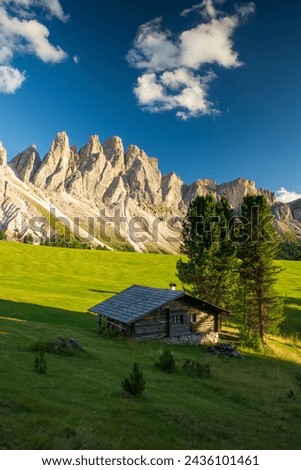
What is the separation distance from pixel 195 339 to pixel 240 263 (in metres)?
11.8

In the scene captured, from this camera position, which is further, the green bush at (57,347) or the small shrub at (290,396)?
the green bush at (57,347)

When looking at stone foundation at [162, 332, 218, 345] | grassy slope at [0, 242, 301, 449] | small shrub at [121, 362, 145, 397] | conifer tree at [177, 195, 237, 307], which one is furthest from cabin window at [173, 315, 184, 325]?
small shrub at [121, 362, 145, 397]

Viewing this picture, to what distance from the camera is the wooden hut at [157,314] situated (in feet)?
112

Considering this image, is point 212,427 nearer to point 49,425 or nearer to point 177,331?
point 49,425

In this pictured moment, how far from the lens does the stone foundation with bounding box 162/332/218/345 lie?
36191 millimetres

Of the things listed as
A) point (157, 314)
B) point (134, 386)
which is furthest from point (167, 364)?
point (157, 314)

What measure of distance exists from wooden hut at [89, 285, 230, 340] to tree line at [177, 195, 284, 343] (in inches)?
180

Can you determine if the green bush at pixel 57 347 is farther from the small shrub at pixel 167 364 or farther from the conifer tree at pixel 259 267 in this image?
the conifer tree at pixel 259 267

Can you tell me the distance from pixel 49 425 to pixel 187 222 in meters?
36.7

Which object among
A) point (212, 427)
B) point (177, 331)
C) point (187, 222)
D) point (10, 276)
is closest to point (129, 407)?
point (212, 427)

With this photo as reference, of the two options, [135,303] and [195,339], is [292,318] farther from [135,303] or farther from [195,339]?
[135,303]

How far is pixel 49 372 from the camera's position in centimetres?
1711

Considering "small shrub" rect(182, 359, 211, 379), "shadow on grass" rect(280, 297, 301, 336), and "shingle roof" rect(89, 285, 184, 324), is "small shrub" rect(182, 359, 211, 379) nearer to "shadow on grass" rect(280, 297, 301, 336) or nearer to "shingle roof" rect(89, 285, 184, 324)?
"shingle roof" rect(89, 285, 184, 324)

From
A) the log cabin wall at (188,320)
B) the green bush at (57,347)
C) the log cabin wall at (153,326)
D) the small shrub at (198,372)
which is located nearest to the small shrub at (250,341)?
the log cabin wall at (188,320)
